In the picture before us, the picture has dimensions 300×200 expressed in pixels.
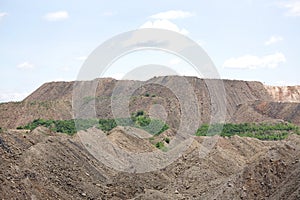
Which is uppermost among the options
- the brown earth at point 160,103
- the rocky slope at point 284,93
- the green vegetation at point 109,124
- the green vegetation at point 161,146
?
the green vegetation at point 161,146

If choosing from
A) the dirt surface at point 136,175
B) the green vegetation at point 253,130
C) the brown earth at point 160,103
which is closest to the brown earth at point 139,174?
the dirt surface at point 136,175

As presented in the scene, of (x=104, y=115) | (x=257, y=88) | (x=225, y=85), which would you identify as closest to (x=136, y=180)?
(x=104, y=115)

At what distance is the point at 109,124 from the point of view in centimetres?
7325

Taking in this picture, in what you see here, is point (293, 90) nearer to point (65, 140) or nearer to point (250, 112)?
point (250, 112)

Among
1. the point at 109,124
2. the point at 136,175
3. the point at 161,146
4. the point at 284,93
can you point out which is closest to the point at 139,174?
the point at 136,175

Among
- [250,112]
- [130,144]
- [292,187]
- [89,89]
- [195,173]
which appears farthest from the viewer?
[89,89]

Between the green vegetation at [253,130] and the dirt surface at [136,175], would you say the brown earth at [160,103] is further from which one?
the dirt surface at [136,175]

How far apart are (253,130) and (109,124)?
19.7 metres

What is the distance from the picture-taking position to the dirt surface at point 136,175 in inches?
1123

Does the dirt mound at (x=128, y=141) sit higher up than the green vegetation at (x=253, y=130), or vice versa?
the dirt mound at (x=128, y=141)

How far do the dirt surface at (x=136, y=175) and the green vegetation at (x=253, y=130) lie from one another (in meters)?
28.6

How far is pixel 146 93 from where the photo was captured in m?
97.2

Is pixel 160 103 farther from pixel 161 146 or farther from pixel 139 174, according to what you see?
pixel 139 174

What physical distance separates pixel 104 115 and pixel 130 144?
37877 mm
